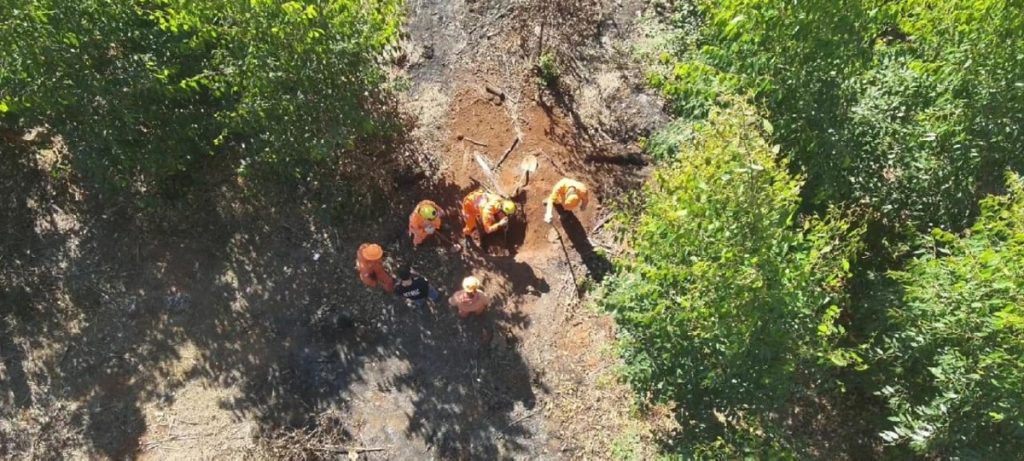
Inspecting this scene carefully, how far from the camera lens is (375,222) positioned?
10.5m

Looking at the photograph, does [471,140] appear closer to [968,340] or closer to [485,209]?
[485,209]

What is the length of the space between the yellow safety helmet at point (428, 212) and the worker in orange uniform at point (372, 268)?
0.79 metres

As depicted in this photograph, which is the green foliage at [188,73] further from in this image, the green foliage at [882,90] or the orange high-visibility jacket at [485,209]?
the green foliage at [882,90]

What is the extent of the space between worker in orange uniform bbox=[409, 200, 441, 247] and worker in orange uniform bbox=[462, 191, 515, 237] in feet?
1.55

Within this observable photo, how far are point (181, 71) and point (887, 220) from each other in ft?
30.1

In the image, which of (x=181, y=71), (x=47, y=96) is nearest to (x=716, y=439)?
(x=181, y=71)

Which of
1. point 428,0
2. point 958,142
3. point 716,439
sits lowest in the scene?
point 716,439

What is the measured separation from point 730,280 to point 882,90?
11.2 feet

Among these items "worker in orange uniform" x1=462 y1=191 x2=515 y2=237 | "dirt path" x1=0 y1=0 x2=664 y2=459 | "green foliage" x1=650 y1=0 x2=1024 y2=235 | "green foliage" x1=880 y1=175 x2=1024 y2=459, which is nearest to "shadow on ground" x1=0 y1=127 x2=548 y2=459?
"dirt path" x1=0 y1=0 x2=664 y2=459

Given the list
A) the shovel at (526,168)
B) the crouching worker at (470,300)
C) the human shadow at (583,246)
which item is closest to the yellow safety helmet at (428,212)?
the crouching worker at (470,300)

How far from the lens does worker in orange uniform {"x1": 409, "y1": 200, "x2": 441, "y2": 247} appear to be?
947cm

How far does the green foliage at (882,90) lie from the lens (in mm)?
6691

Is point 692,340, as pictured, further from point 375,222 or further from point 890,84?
point 375,222

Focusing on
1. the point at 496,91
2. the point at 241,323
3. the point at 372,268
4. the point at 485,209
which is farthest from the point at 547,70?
the point at 241,323
